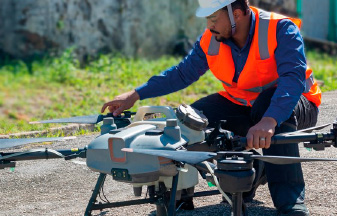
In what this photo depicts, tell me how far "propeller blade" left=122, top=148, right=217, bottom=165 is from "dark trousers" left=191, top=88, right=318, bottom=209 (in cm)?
90

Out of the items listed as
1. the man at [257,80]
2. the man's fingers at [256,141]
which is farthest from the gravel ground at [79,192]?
the man's fingers at [256,141]

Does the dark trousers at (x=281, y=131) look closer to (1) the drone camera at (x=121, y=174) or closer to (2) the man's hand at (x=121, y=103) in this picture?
(2) the man's hand at (x=121, y=103)

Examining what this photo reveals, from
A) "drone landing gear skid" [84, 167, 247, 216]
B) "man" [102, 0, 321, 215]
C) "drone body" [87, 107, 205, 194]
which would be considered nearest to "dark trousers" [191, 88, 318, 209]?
"man" [102, 0, 321, 215]

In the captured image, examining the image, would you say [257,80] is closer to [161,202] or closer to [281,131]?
[281,131]

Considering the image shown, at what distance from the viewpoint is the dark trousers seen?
12.8 feet

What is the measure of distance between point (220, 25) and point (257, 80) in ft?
1.47

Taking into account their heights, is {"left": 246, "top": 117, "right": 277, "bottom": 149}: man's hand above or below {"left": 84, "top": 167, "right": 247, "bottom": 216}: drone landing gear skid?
above

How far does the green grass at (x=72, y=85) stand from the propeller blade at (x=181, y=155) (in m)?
5.55

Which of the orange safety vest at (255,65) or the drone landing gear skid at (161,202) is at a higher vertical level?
the orange safety vest at (255,65)

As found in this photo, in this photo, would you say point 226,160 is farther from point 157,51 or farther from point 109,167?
point 157,51

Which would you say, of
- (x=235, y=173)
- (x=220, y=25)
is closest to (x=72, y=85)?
(x=220, y=25)

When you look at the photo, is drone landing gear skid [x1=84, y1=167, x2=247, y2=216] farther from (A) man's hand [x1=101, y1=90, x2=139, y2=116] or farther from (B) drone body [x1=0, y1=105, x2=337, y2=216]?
(A) man's hand [x1=101, y1=90, x2=139, y2=116]

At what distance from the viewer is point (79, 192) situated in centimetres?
491

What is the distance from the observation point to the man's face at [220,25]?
4230mm
